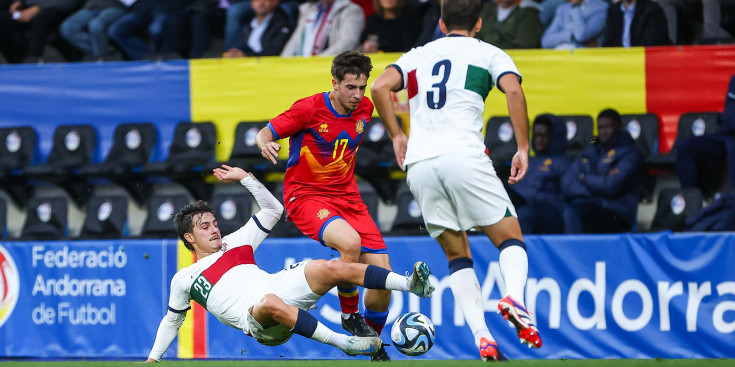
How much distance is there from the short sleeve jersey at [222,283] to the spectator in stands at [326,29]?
4343 millimetres

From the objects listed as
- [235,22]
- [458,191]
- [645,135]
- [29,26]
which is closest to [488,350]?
[458,191]

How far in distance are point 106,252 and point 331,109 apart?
3.84m

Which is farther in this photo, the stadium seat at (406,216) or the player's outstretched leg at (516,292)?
the stadium seat at (406,216)

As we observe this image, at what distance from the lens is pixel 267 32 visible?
39.0ft

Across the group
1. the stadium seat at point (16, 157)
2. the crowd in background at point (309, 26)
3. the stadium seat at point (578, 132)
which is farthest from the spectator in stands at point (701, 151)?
the stadium seat at point (16, 157)

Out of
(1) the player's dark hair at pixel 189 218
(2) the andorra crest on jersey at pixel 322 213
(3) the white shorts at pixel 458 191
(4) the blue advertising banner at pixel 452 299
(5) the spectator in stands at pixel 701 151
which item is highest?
(3) the white shorts at pixel 458 191

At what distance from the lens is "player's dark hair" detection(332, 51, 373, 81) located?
7.15 meters

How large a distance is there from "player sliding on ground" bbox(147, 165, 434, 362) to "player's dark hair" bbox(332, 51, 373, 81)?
0.96m

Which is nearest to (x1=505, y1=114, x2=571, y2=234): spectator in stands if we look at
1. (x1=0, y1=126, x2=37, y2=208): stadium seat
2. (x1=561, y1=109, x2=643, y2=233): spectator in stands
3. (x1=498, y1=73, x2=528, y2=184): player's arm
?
(x1=561, y1=109, x2=643, y2=233): spectator in stands

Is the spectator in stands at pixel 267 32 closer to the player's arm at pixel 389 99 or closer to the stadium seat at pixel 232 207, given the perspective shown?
the stadium seat at pixel 232 207

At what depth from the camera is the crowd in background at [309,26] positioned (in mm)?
10734

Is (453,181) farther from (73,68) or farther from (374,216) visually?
(73,68)

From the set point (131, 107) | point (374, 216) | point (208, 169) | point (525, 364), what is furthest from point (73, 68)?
point (525, 364)

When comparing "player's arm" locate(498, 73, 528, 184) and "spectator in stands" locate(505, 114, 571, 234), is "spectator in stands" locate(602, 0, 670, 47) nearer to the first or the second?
"spectator in stands" locate(505, 114, 571, 234)
